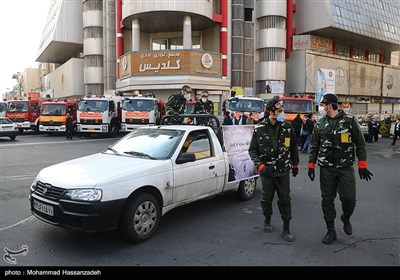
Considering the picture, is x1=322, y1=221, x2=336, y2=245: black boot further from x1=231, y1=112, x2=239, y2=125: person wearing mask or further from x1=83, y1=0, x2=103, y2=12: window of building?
x1=83, y1=0, x2=103, y2=12: window of building

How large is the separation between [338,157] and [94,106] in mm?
17868

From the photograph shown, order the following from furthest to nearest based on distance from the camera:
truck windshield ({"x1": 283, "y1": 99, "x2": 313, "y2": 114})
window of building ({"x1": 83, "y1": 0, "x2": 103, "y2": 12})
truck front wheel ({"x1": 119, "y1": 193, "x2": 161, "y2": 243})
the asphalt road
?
1. window of building ({"x1": 83, "y1": 0, "x2": 103, "y2": 12})
2. truck windshield ({"x1": 283, "y1": 99, "x2": 313, "y2": 114})
3. truck front wheel ({"x1": 119, "y1": 193, "x2": 161, "y2": 243})
4. the asphalt road

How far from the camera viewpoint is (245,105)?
17500mm

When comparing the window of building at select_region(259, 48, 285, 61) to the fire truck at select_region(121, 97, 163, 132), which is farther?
the window of building at select_region(259, 48, 285, 61)

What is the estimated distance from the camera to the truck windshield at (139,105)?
66.1 ft

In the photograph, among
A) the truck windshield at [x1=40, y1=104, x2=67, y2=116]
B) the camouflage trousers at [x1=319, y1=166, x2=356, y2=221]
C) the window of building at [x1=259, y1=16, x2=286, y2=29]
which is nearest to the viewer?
→ the camouflage trousers at [x1=319, y1=166, x2=356, y2=221]

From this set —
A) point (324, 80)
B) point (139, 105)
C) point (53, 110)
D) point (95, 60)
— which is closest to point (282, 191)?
point (139, 105)

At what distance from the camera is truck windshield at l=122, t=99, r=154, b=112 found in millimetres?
20141

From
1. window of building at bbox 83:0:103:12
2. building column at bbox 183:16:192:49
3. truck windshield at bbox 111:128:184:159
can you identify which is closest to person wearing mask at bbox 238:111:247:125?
truck windshield at bbox 111:128:184:159

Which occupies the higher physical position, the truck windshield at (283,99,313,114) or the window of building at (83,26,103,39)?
the window of building at (83,26,103,39)

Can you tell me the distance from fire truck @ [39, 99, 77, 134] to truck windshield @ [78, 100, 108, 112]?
2002 mm

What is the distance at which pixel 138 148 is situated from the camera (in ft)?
16.8

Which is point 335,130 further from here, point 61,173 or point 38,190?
point 38,190
